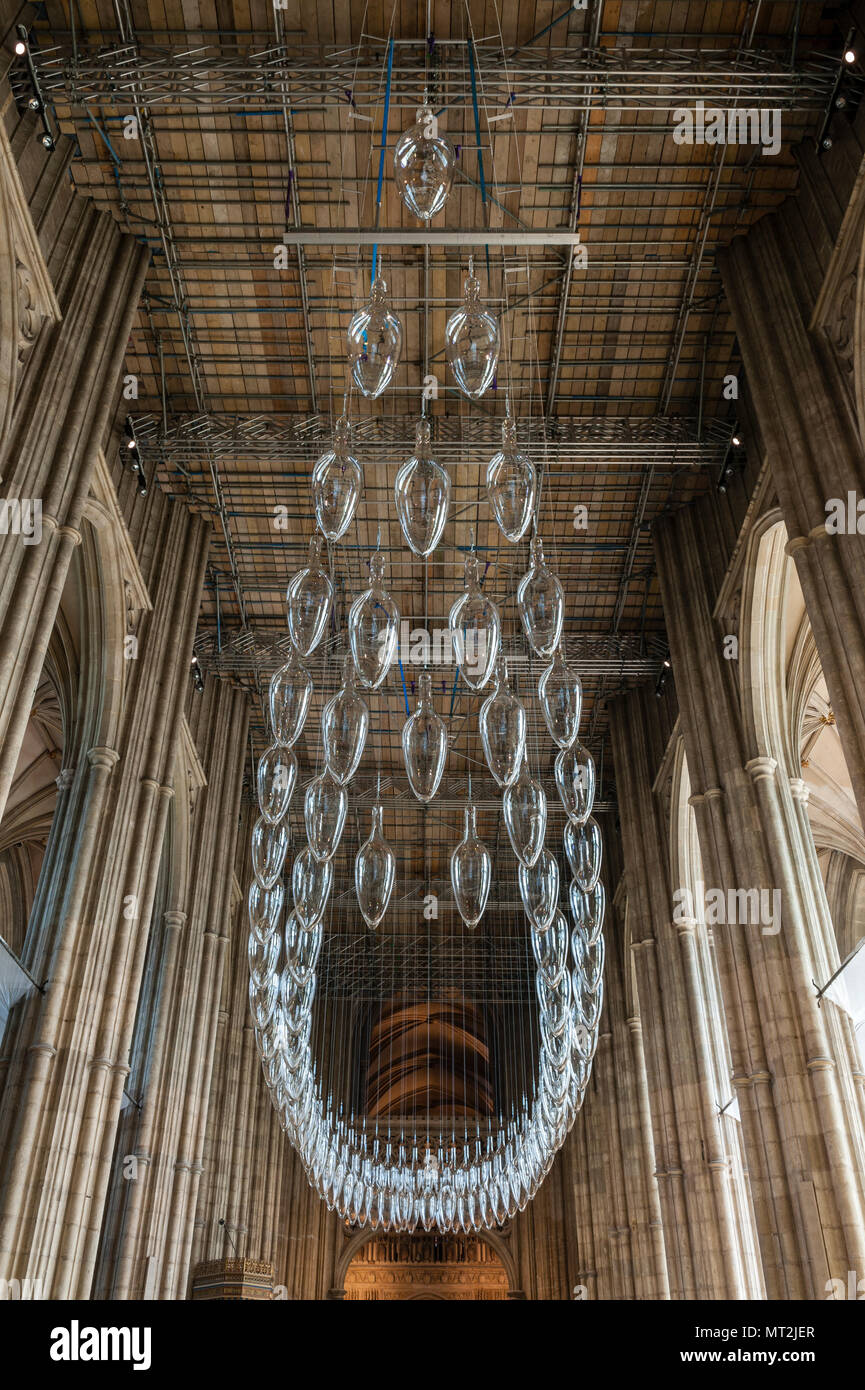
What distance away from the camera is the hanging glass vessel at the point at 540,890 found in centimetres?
956

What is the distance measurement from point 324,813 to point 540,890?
2.21 meters

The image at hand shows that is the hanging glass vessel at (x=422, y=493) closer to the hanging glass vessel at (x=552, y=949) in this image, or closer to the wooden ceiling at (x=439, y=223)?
the wooden ceiling at (x=439, y=223)

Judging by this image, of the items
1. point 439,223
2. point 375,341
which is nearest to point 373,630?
point 375,341

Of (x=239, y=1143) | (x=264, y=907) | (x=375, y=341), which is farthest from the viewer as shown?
(x=239, y=1143)

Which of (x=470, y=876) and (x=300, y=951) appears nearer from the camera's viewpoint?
(x=470, y=876)

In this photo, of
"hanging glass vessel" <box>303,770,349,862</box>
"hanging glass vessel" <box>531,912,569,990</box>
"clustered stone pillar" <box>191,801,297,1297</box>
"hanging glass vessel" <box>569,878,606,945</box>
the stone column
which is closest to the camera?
"hanging glass vessel" <box>303,770,349,862</box>

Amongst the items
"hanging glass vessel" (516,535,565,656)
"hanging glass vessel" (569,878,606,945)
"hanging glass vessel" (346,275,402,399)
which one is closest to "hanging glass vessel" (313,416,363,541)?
"hanging glass vessel" (346,275,402,399)

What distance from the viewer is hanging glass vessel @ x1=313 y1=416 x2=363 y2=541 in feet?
26.1

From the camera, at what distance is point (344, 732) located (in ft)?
27.0

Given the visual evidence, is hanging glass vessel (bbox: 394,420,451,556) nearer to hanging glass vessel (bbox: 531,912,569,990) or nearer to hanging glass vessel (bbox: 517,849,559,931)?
hanging glass vessel (bbox: 517,849,559,931)

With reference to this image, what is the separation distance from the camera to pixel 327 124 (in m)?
16.2

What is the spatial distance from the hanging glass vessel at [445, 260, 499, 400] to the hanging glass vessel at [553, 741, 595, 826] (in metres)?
3.03

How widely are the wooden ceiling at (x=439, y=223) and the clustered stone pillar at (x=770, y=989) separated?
334cm
